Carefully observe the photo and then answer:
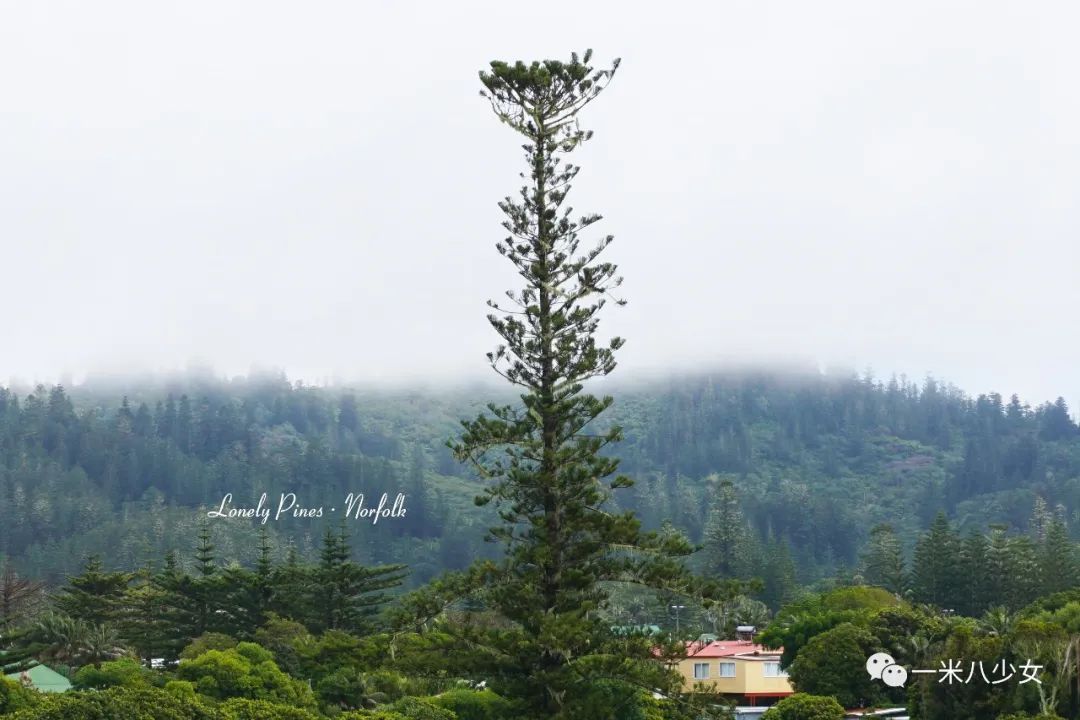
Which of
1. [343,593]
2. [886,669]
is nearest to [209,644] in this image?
[343,593]

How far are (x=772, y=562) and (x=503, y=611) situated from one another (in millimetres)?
92873

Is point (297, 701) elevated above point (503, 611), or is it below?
below

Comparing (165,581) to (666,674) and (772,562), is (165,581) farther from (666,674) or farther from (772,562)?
(772,562)

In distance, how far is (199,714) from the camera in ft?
139

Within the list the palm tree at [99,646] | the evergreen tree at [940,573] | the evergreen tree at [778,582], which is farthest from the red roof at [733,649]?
the evergreen tree at [778,582]

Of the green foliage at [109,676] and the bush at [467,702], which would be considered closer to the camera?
the bush at [467,702]

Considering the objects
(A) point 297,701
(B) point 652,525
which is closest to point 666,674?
(A) point 297,701

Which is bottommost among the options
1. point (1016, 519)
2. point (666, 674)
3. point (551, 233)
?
point (1016, 519)

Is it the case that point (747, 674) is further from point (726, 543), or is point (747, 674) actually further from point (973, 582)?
point (726, 543)

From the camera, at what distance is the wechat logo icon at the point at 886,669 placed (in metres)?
62.0

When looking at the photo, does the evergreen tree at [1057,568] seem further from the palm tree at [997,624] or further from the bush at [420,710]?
the bush at [420,710]

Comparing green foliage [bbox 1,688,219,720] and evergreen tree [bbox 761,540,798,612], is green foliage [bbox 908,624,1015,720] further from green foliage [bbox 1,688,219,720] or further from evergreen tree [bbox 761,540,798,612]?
evergreen tree [bbox 761,540,798,612]

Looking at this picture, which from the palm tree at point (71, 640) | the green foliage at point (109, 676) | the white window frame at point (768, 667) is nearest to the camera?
the green foliage at point (109, 676)

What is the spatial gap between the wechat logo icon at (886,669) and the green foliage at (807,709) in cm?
691
